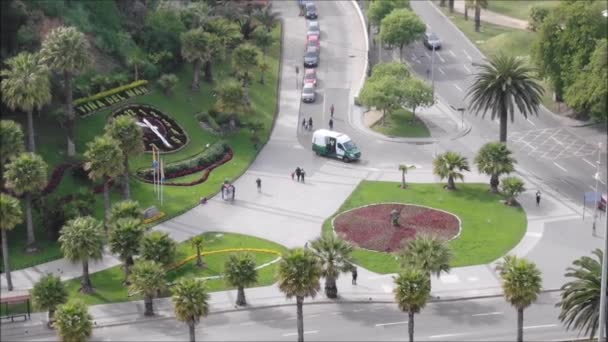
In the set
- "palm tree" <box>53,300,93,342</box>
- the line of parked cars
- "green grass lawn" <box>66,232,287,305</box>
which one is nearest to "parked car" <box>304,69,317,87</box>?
the line of parked cars

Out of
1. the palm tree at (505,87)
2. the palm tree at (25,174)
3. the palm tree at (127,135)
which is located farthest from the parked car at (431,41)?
the palm tree at (25,174)

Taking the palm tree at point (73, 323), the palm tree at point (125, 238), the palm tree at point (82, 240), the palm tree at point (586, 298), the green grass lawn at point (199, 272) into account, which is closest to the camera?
the palm tree at point (586, 298)

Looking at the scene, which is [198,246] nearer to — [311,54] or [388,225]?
[388,225]

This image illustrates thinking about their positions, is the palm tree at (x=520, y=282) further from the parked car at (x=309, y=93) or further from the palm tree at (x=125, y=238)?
the parked car at (x=309, y=93)

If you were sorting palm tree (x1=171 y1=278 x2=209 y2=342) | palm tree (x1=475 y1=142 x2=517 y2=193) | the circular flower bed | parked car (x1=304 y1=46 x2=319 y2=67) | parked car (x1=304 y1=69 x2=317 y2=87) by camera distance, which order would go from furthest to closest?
parked car (x1=304 y1=46 x2=319 y2=67) → parked car (x1=304 y1=69 x2=317 y2=87) → palm tree (x1=475 y1=142 x2=517 y2=193) → the circular flower bed → palm tree (x1=171 y1=278 x2=209 y2=342)

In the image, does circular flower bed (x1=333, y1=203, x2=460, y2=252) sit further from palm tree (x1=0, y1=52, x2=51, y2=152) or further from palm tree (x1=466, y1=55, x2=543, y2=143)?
palm tree (x1=0, y1=52, x2=51, y2=152)

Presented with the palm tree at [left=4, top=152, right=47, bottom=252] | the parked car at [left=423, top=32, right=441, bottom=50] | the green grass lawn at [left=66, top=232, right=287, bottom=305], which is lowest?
the green grass lawn at [left=66, top=232, right=287, bottom=305]
